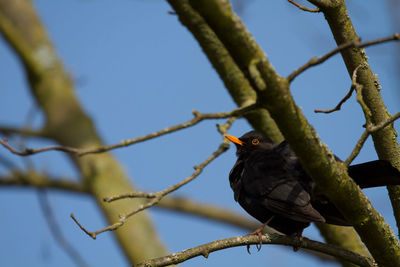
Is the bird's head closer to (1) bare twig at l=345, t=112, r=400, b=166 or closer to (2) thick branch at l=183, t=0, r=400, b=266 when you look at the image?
(2) thick branch at l=183, t=0, r=400, b=266

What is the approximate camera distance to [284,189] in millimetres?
4445

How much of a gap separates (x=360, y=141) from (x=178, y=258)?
1.27 m

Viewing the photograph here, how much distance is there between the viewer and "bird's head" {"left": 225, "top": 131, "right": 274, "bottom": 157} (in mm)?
5488

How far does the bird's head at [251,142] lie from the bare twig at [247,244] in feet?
5.44

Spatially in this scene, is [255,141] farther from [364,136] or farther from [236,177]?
[364,136]

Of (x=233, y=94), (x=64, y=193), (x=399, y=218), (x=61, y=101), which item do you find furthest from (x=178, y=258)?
(x=64, y=193)

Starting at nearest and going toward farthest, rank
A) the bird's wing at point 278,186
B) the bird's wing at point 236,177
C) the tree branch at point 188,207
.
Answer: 1. the bird's wing at point 278,186
2. the bird's wing at point 236,177
3. the tree branch at point 188,207

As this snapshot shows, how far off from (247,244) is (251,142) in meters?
2.21

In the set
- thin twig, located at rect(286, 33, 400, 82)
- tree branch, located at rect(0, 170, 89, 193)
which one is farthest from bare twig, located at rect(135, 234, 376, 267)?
tree branch, located at rect(0, 170, 89, 193)

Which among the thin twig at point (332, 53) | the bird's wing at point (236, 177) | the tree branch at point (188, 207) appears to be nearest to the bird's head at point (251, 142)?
the bird's wing at point (236, 177)

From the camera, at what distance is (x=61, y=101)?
8.44 metres

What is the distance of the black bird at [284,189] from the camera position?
4.03 metres

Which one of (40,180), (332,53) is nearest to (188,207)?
(40,180)

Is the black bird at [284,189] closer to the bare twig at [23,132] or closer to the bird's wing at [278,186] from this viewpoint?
the bird's wing at [278,186]
